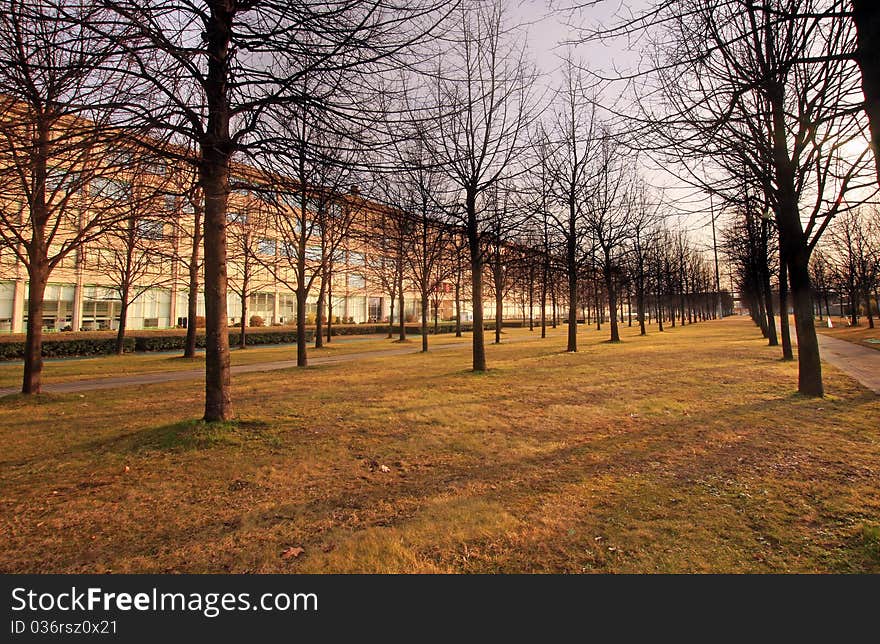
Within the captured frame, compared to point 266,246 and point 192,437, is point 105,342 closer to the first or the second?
point 266,246

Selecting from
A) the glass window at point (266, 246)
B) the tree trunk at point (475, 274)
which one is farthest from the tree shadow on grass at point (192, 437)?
the glass window at point (266, 246)

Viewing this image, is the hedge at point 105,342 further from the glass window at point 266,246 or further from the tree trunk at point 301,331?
the tree trunk at point 301,331

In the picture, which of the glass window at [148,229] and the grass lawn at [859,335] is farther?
the grass lawn at [859,335]

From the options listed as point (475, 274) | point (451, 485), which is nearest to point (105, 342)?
point (475, 274)

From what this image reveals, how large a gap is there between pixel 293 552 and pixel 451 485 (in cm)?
170

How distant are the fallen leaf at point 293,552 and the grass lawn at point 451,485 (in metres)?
0.02

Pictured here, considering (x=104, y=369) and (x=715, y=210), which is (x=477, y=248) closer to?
(x=715, y=210)

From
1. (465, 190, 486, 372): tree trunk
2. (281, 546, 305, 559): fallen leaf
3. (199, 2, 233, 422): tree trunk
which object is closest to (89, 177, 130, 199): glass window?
(199, 2, 233, 422): tree trunk

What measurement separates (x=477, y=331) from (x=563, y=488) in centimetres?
878

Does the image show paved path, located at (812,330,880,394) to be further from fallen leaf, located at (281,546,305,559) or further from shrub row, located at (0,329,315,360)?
shrub row, located at (0,329,315,360)

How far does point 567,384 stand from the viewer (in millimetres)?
10078

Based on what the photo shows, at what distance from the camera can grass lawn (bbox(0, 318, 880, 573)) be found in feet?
9.53

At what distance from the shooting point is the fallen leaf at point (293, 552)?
2916mm

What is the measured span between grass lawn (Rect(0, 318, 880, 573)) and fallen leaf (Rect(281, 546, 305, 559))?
2cm
